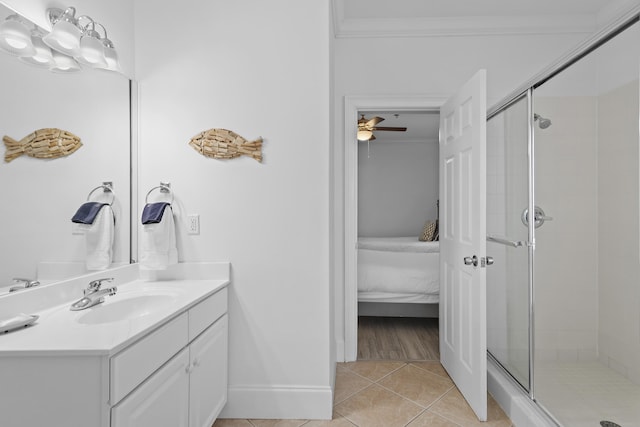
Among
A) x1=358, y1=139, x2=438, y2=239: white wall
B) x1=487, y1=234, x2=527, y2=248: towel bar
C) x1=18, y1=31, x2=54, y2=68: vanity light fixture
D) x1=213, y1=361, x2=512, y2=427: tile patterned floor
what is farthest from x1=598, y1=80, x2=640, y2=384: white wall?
x1=358, y1=139, x2=438, y2=239: white wall

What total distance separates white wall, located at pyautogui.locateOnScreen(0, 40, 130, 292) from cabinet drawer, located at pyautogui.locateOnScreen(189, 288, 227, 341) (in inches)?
23.4

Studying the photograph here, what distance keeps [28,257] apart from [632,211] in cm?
251

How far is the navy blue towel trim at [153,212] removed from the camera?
189cm

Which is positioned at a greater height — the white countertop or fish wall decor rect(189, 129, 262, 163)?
fish wall decor rect(189, 129, 262, 163)

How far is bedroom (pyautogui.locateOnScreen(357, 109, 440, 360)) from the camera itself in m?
3.30

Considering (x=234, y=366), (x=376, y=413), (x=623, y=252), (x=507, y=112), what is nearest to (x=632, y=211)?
(x=623, y=252)

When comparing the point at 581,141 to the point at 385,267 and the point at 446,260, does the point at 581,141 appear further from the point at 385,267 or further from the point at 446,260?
the point at 385,267

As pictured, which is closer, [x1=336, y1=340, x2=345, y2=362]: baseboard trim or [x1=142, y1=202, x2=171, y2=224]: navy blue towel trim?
[x1=142, y1=202, x2=171, y2=224]: navy blue towel trim

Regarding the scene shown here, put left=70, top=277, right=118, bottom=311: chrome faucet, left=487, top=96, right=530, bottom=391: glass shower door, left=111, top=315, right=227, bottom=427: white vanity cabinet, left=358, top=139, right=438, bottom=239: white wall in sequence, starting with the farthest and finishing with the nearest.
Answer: left=358, top=139, right=438, bottom=239: white wall → left=487, top=96, right=530, bottom=391: glass shower door → left=70, top=277, right=118, bottom=311: chrome faucet → left=111, top=315, right=227, bottom=427: white vanity cabinet

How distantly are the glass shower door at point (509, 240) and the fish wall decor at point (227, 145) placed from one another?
1591 mm

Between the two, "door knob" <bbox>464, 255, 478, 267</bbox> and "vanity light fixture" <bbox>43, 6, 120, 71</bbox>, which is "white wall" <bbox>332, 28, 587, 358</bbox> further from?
"vanity light fixture" <bbox>43, 6, 120, 71</bbox>

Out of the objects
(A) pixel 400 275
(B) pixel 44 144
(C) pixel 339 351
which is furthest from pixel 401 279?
(B) pixel 44 144

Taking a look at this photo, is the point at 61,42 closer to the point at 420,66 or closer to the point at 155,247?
the point at 155,247

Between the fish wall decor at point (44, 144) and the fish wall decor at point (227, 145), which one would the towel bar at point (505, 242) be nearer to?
the fish wall decor at point (227, 145)
